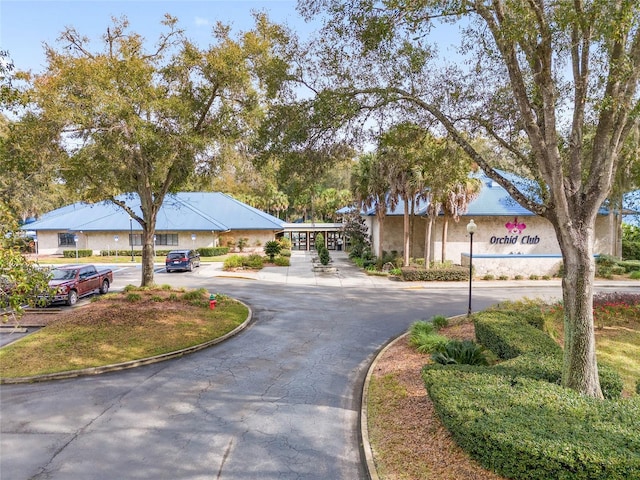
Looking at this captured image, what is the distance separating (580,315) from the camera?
7059 mm

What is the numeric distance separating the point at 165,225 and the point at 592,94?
39826 millimetres

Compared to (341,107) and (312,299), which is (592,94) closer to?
(341,107)

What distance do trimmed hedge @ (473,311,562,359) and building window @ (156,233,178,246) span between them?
3638cm

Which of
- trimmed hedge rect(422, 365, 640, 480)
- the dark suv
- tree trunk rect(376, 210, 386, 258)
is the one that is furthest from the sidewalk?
trimmed hedge rect(422, 365, 640, 480)

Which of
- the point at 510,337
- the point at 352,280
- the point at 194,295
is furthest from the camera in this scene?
the point at 352,280

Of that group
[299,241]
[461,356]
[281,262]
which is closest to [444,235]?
[281,262]

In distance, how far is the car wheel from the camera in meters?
18.5

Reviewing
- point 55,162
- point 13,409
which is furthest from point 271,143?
point 55,162

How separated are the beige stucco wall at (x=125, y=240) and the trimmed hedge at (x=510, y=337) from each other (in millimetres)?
34161

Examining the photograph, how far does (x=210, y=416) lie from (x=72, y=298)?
1416 cm

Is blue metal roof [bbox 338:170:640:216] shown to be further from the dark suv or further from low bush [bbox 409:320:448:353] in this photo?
low bush [bbox 409:320:448:353]

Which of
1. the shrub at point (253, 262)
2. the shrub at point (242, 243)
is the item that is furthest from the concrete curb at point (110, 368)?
the shrub at point (242, 243)

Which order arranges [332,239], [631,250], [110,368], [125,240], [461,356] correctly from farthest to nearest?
[332,239], [125,240], [631,250], [110,368], [461,356]

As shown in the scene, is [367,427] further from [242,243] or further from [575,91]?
[242,243]
